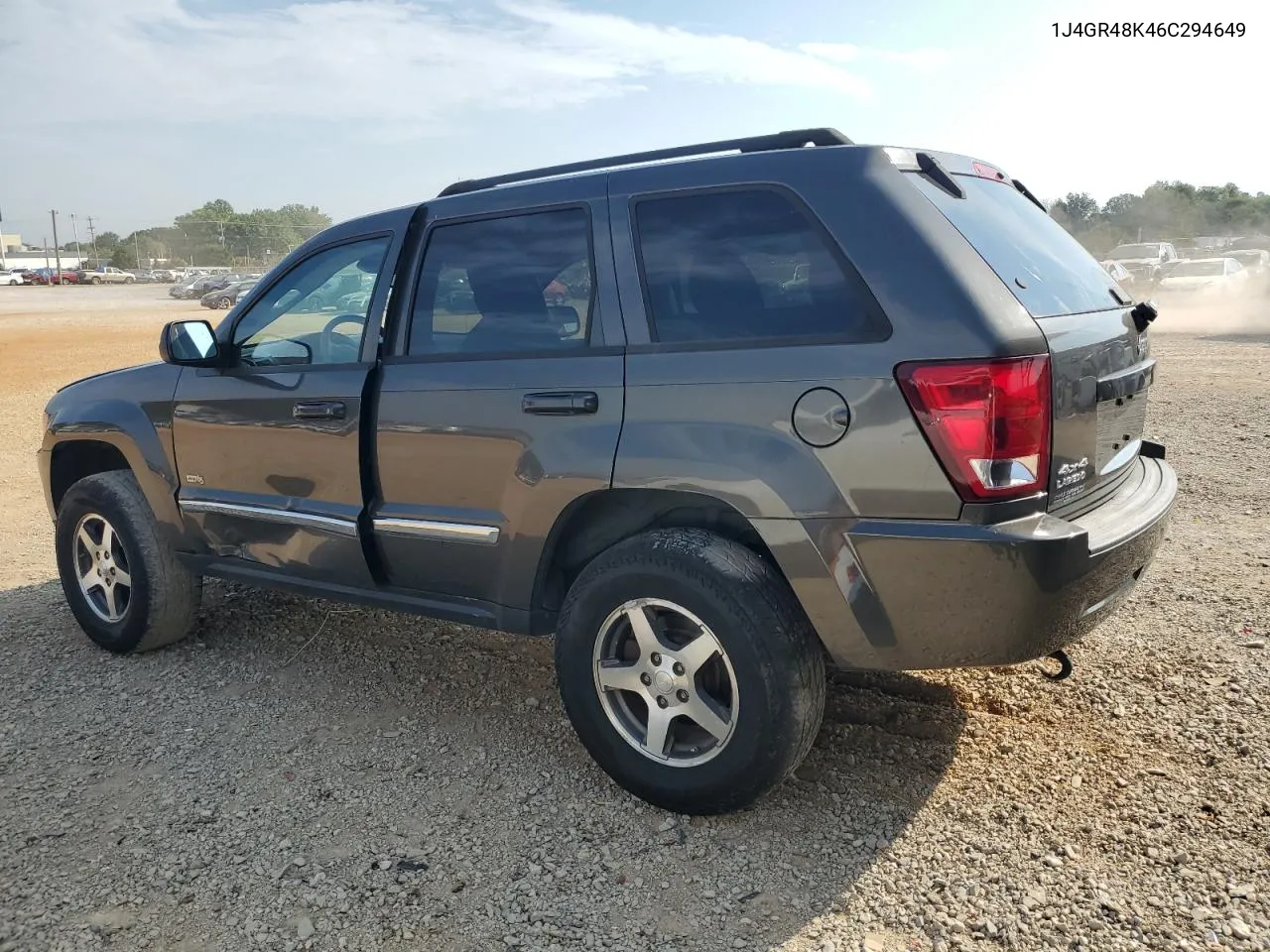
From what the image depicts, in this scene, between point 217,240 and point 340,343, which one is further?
point 217,240

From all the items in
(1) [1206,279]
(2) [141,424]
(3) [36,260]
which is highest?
(3) [36,260]

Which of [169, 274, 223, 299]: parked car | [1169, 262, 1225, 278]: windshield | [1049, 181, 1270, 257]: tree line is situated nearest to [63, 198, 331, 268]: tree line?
[169, 274, 223, 299]: parked car

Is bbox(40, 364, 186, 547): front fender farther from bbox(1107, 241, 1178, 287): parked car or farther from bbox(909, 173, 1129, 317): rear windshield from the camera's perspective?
bbox(1107, 241, 1178, 287): parked car

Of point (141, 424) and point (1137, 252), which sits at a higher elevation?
point (1137, 252)

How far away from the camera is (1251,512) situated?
598cm

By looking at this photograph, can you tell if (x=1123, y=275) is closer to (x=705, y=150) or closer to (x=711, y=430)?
(x=705, y=150)

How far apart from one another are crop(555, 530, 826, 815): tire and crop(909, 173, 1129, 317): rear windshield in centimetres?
108

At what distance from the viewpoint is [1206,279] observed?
83.0 ft

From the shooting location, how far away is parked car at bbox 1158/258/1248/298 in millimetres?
25266

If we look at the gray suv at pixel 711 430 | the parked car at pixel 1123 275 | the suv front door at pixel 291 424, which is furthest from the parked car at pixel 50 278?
the gray suv at pixel 711 430

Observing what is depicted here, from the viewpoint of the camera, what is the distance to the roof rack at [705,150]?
3115 millimetres

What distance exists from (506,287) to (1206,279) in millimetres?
26757

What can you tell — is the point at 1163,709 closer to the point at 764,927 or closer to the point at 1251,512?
the point at 764,927

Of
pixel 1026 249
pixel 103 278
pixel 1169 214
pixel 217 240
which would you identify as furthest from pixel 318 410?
pixel 217 240
